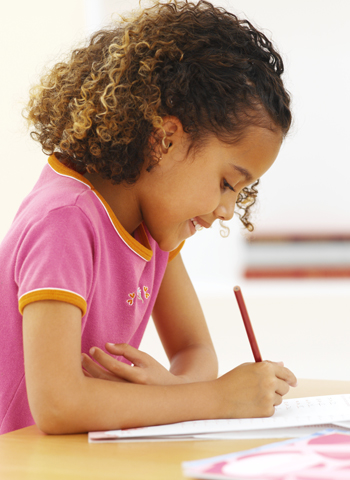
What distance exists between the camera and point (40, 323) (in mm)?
626

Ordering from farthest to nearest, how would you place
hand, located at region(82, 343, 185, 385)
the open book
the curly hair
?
1. the curly hair
2. hand, located at region(82, 343, 185, 385)
3. the open book

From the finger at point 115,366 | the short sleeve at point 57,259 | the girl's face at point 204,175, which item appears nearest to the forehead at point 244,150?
the girl's face at point 204,175

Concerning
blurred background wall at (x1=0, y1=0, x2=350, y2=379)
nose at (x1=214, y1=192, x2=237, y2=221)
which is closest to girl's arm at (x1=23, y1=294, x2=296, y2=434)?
nose at (x1=214, y1=192, x2=237, y2=221)

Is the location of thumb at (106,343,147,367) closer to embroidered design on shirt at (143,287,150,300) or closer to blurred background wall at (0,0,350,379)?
embroidered design on shirt at (143,287,150,300)

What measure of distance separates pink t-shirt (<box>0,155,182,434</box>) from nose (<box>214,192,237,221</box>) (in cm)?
13

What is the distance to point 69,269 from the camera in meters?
0.67

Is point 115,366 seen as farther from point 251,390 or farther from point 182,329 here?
point 182,329

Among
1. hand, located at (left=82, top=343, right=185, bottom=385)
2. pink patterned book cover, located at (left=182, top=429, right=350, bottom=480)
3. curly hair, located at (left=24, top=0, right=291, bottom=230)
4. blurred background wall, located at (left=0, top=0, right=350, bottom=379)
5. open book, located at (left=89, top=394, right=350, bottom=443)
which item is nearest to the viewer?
pink patterned book cover, located at (left=182, top=429, right=350, bottom=480)

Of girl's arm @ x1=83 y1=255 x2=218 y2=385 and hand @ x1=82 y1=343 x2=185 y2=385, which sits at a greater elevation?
girl's arm @ x1=83 y1=255 x2=218 y2=385

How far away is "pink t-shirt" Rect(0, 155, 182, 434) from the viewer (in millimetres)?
661

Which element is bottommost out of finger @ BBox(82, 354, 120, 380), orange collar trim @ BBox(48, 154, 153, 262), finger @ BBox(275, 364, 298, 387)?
finger @ BBox(82, 354, 120, 380)

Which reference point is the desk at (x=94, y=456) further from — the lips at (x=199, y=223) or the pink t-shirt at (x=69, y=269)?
the lips at (x=199, y=223)

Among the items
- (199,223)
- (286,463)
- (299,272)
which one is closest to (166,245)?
(199,223)

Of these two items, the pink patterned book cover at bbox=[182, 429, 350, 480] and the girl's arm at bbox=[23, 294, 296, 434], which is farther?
the girl's arm at bbox=[23, 294, 296, 434]
